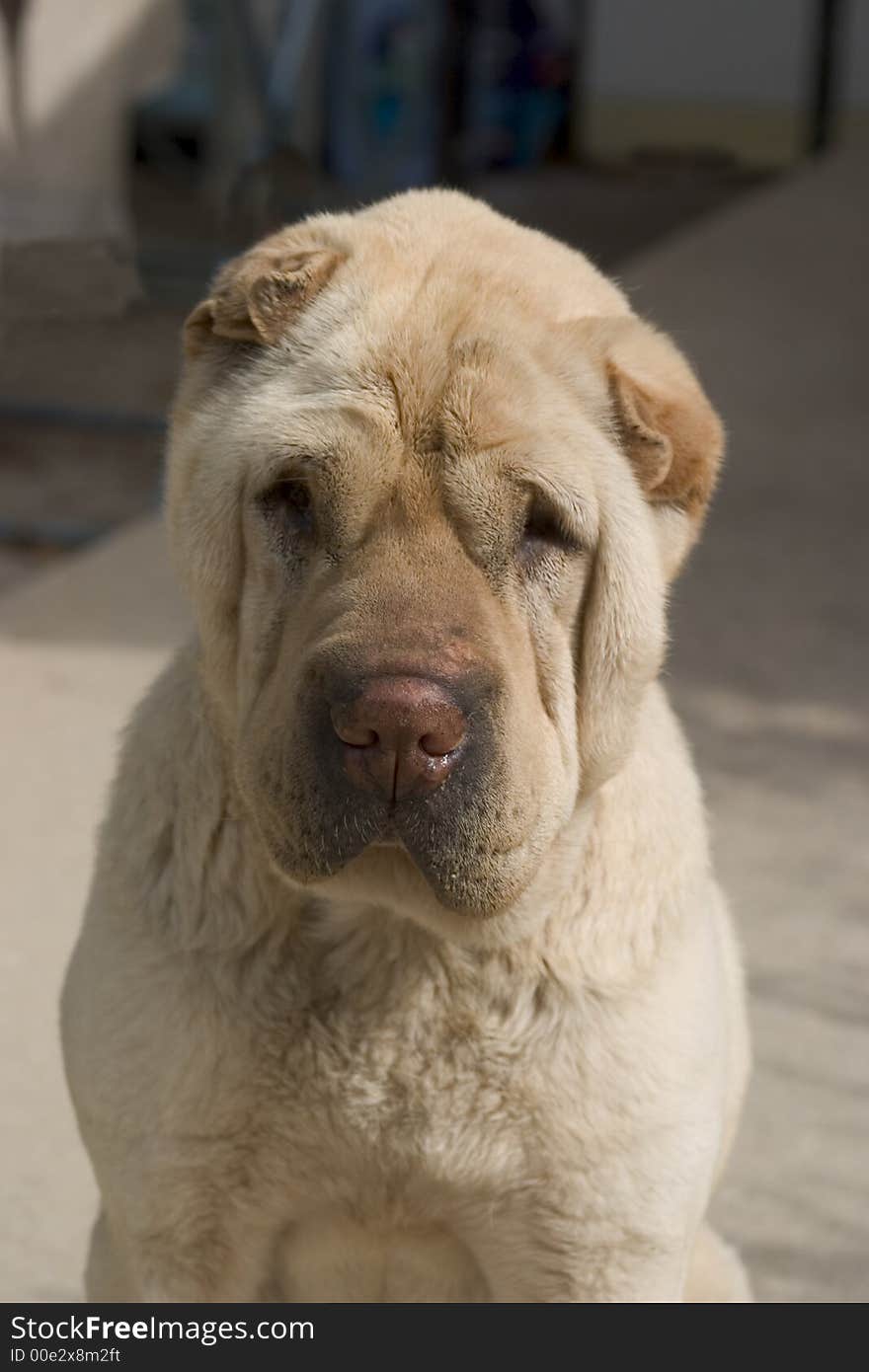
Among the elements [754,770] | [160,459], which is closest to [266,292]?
[754,770]

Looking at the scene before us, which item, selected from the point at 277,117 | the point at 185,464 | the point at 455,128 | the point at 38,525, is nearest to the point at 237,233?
the point at 277,117

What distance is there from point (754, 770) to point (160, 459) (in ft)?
10.9

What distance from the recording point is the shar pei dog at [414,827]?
1.84m

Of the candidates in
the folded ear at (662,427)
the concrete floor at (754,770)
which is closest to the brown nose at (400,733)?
the folded ear at (662,427)

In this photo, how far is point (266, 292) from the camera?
1.95 metres

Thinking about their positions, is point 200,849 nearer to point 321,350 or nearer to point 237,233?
point 321,350

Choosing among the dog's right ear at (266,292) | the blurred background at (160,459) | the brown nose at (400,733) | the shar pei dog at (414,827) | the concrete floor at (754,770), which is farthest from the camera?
the blurred background at (160,459)

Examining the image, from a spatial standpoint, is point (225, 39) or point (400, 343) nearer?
point (400, 343)

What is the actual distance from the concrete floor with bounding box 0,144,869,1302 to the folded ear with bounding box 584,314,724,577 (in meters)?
0.58

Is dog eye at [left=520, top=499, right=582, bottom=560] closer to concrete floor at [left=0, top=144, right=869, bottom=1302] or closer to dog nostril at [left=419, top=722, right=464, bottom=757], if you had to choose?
dog nostril at [left=419, top=722, right=464, bottom=757]

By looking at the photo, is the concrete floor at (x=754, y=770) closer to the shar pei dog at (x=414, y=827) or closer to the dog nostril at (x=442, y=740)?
the shar pei dog at (x=414, y=827)
